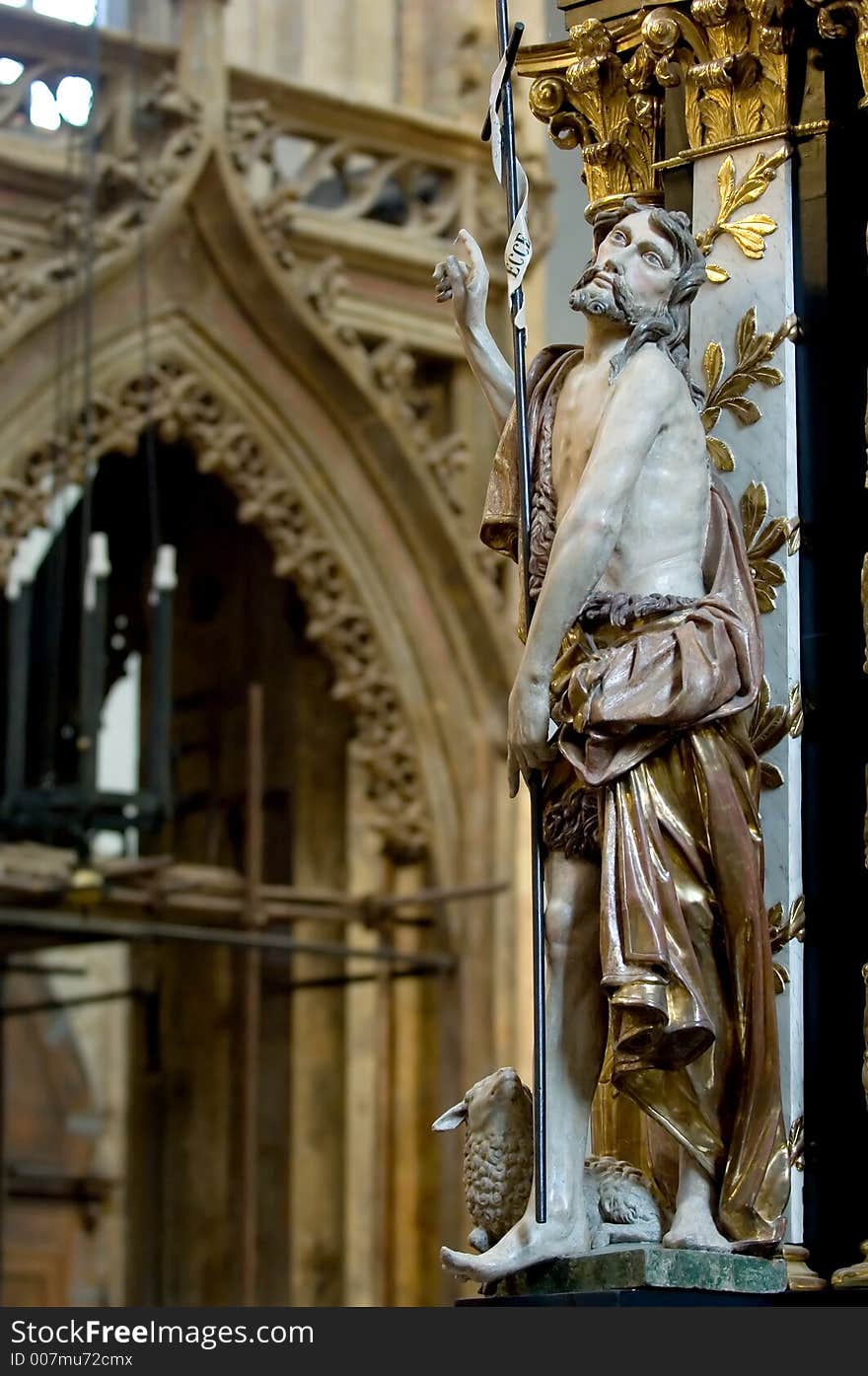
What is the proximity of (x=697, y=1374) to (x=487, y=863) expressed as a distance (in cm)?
852

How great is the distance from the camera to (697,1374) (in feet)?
14.8

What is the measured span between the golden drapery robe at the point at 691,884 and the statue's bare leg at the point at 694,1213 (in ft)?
0.06

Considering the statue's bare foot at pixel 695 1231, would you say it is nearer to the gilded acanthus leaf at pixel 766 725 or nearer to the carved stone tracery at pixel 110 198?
the gilded acanthus leaf at pixel 766 725

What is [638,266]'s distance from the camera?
5.27 metres

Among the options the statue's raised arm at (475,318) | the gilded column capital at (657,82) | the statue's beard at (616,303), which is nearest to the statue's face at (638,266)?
the statue's beard at (616,303)

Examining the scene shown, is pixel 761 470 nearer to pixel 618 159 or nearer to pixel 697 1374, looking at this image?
pixel 618 159

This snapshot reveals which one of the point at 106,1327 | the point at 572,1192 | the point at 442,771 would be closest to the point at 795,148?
the point at 572,1192

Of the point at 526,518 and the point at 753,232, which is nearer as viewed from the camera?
the point at 526,518

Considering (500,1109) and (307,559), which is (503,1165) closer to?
(500,1109)

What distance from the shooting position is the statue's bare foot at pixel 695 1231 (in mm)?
4859

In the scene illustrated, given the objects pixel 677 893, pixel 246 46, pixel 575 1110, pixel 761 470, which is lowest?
pixel 575 1110

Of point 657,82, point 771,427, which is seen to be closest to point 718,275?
point 771,427

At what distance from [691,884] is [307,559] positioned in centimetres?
802

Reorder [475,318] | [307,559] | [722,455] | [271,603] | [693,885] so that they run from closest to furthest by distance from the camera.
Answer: [693,885] < [475,318] < [722,455] < [307,559] < [271,603]
